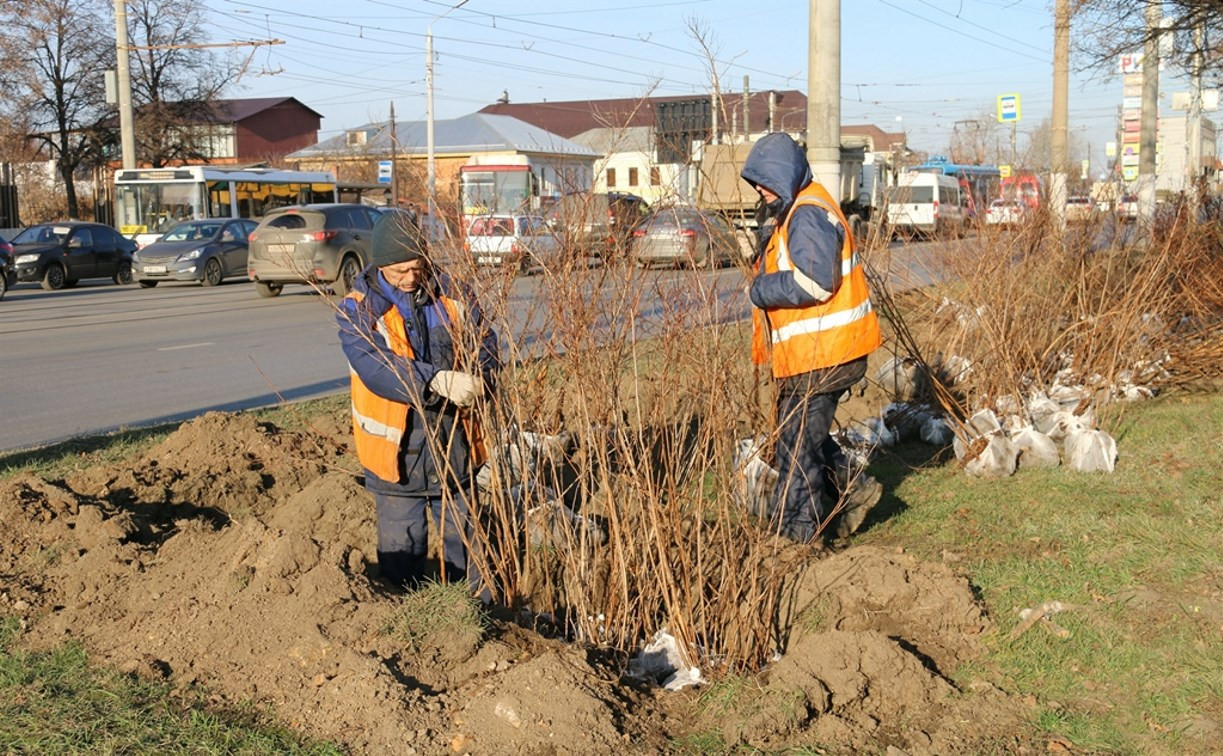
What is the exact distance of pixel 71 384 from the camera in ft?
37.2

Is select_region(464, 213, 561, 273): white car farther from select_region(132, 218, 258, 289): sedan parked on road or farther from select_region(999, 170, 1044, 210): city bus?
select_region(132, 218, 258, 289): sedan parked on road

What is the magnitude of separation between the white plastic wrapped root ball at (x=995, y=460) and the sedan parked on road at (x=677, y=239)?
7.13ft

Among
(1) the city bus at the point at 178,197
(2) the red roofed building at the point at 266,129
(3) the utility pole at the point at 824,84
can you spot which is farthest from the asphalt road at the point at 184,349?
(2) the red roofed building at the point at 266,129

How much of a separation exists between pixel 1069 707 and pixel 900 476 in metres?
3.05

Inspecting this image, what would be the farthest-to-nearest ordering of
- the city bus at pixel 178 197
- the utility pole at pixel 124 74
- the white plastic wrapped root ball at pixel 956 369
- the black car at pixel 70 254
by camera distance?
the city bus at pixel 178 197, the utility pole at pixel 124 74, the black car at pixel 70 254, the white plastic wrapped root ball at pixel 956 369

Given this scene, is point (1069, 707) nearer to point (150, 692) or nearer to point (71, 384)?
point (150, 692)

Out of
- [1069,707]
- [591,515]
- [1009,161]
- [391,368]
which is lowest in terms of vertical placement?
[1069,707]

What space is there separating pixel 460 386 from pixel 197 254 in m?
23.1

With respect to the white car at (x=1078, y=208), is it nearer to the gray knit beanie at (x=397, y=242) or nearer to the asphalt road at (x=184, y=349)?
the asphalt road at (x=184, y=349)

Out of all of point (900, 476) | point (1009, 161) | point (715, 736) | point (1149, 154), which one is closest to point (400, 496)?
point (715, 736)

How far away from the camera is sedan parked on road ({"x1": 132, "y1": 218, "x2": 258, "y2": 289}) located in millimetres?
25641

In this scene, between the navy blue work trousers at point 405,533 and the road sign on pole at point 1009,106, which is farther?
the road sign on pole at point 1009,106

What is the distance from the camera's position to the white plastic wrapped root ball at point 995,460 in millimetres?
6668

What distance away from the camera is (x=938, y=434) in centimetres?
749
